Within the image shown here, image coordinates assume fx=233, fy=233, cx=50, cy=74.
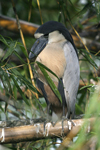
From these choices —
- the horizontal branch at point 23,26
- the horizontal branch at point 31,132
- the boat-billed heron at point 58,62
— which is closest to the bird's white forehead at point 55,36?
the boat-billed heron at point 58,62

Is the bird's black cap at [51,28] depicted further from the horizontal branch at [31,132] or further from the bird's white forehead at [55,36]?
the horizontal branch at [31,132]

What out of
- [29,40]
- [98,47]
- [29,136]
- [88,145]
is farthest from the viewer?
[29,40]

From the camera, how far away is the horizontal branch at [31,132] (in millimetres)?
1084

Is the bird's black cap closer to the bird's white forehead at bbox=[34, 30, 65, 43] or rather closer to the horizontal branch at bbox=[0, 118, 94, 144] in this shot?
the bird's white forehead at bbox=[34, 30, 65, 43]

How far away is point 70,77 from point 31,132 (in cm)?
64

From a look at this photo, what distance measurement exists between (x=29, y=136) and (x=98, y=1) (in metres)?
0.91

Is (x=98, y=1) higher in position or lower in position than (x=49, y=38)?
higher

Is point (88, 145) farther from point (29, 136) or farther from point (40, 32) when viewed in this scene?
point (40, 32)

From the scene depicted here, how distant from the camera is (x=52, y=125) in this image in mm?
1208

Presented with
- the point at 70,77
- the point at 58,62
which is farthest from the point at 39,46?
the point at 70,77

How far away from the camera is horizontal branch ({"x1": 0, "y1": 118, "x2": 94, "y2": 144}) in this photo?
42.7 inches

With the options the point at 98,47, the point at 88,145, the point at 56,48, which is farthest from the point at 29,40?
the point at 88,145

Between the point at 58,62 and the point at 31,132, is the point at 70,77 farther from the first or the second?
the point at 31,132

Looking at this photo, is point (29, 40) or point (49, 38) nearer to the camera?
point (49, 38)
